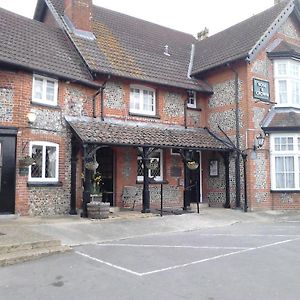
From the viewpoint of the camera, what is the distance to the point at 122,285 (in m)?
6.35

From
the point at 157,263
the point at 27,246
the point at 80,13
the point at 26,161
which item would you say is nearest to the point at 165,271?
the point at 157,263

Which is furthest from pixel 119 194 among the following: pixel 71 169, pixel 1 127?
pixel 1 127

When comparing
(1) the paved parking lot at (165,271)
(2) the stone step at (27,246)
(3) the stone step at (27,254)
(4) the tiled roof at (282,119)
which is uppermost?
(4) the tiled roof at (282,119)

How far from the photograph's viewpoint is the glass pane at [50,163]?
14258 millimetres

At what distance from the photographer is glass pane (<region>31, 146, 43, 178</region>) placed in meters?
13.9

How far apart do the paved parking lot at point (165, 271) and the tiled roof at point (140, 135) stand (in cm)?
476

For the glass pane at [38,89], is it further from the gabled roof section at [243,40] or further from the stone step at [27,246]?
the gabled roof section at [243,40]

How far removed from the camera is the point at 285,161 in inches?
710

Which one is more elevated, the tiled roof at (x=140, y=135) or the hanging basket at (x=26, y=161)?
the tiled roof at (x=140, y=135)

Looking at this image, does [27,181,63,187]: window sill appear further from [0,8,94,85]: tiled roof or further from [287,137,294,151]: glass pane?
[287,137,294,151]: glass pane

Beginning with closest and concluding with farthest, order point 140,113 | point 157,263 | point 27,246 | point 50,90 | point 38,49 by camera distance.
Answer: point 157,263 < point 27,246 < point 50,90 < point 38,49 < point 140,113

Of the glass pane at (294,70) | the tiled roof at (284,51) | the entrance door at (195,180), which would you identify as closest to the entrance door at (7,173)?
the entrance door at (195,180)

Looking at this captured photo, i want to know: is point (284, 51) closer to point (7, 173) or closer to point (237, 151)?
point (237, 151)

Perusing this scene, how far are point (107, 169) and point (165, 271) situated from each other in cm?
961
